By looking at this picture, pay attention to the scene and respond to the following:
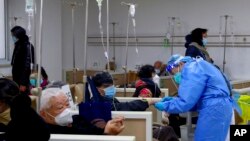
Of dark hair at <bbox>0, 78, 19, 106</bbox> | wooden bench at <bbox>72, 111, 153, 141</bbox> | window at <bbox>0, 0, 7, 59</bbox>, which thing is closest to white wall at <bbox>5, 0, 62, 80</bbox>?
window at <bbox>0, 0, 7, 59</bbox>

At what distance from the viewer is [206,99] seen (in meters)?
2.51

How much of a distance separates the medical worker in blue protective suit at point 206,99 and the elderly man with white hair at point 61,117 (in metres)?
0.56

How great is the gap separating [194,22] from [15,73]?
336 centimetres

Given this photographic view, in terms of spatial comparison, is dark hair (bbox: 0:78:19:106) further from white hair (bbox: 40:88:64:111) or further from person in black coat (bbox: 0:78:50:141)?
white hair (bbox: 40:88:64:111)

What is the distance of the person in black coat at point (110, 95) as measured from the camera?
2609 millimetres

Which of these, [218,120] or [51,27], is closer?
[218,120]

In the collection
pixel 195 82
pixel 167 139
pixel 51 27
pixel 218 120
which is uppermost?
pixel 51 27

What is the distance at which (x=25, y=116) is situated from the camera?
45.0 inches

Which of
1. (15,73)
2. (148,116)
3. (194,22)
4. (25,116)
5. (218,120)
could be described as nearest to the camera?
(25,116)

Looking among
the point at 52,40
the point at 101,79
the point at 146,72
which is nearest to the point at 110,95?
the point at 101,79

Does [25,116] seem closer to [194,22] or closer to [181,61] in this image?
[181,61]

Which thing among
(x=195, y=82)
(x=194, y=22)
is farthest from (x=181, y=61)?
(x=194, y=22)

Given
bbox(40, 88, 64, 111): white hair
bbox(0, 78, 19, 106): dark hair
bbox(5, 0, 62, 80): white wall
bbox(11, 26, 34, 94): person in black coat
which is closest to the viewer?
bbox(0, 78, 19, 106): dark hair

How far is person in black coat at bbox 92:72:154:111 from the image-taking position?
8.56ft
